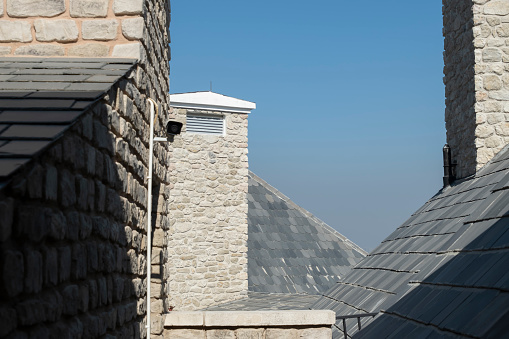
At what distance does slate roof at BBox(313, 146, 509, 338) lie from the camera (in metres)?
3.84

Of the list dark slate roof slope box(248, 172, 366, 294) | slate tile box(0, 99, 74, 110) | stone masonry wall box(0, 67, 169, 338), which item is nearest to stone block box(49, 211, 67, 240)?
stone masonry wall box(0, 67, 169, 338)

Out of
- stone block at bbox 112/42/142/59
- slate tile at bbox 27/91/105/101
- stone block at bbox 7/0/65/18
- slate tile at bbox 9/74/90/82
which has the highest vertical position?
stone block at bbox 7/0/65/18

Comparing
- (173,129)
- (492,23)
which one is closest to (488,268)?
(173,129)

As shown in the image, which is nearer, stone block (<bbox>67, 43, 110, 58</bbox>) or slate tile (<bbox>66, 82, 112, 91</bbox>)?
slate tile (<bbox>66, 82, 112, 91</bbox>)

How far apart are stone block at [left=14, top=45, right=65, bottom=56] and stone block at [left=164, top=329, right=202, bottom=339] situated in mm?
2655

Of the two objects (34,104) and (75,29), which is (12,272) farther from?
(75,29)

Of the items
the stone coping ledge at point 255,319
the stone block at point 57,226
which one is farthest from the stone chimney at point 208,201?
the stone block at point 57,226

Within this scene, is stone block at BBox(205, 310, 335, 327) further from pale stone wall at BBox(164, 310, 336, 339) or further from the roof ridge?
the roof ridge

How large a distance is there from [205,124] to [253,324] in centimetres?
826

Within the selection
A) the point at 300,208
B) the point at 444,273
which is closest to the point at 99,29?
the point at 444,273

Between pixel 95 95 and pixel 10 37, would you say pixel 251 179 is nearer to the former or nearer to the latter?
pixel 10 37

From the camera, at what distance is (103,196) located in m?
3.49

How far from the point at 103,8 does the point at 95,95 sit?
4.41ft

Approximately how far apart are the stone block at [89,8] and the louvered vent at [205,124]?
29.7ft
